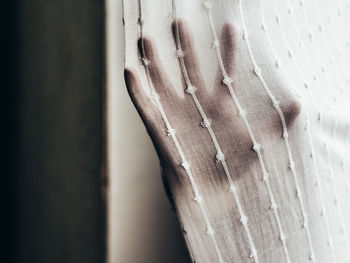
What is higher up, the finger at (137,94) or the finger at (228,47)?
the finger at (228,47)

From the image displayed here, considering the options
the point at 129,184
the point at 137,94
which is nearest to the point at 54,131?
the point at 129,184

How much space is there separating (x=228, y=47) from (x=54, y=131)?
16.1 inches

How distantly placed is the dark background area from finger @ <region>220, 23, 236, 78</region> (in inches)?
8.2

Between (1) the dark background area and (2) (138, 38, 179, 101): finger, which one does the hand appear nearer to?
(2) (138, 38, 179, 101): finger

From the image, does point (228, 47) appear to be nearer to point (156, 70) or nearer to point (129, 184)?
point (156, 70)

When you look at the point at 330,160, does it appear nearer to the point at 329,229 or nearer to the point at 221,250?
the point at 329,229

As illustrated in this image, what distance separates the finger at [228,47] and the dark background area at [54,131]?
0.21 metres

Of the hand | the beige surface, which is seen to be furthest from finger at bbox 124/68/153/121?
the beige surface

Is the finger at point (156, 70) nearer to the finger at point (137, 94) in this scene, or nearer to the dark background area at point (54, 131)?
the finger at point (137, 94)

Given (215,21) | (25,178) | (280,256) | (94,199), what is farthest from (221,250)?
(25,178)

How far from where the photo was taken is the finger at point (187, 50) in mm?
498

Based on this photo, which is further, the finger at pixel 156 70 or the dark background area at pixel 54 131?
the dark background area at pixel 54 131

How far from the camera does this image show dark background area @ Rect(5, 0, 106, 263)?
Answer: 1.98 ft

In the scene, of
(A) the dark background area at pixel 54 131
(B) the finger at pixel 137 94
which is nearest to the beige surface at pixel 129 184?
(A) the dark background area at pixel 54 131
